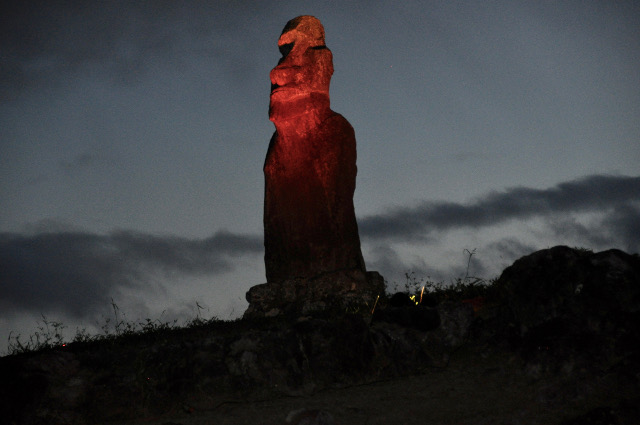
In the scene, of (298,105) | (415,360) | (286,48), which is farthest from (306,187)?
Answer: (415,360)

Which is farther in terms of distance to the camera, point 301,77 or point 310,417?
point 301,77

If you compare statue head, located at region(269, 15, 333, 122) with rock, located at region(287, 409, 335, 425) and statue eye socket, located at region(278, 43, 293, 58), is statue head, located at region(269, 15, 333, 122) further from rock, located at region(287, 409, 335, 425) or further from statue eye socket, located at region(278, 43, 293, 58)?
rock, located at region(287, 409, 335, 425)

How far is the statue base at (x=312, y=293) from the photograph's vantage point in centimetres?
1134

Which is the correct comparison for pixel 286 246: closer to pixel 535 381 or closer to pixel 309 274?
pixel 309 274

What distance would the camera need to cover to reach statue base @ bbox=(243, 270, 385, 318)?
446 inches

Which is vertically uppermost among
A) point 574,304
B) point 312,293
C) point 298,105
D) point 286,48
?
point 286,48

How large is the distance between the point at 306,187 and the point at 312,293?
2.01 m

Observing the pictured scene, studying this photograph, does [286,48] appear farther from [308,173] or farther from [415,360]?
[415,360]

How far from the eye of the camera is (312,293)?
38.5 feet

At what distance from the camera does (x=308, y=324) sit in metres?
8.10

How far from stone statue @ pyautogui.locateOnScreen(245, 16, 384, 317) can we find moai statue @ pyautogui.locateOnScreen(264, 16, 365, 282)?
0.02 metres

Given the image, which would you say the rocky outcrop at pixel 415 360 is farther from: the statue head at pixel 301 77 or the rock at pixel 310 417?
the statue head at pixel 301 77

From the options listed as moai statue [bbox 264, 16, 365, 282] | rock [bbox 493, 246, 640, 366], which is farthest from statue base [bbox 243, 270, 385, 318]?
rock [bbox 493, 246, 640, 366]

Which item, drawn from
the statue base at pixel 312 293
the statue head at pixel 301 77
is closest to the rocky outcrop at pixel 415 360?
the statue base at pixel 312 293
